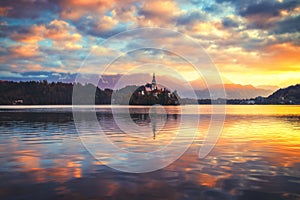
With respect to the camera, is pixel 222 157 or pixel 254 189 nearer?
pixel 254 189

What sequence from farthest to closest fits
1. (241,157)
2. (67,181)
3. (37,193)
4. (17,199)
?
(241,157) → (67,181) → (37,193) → (17,199)

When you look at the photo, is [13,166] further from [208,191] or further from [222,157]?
[222,157]

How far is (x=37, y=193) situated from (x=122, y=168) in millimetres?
5492

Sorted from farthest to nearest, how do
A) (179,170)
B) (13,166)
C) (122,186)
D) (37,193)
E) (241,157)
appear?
(241,157) → (13,166) → (179,170) → (122,186) → (37,193)

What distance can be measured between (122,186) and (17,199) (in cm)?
416

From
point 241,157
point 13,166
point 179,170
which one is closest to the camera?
point 179,170

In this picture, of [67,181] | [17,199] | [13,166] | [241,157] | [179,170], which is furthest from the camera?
[241,157]

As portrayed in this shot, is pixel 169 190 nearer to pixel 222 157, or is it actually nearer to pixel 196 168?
pixel 196 168

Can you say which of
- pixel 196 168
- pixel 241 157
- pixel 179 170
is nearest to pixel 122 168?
pixel 179 170

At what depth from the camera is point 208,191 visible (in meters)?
11.3

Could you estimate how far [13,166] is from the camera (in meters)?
16.1

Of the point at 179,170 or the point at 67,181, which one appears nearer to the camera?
the point at 67,181

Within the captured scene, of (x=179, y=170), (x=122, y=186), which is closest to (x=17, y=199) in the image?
(x=122, y=186)

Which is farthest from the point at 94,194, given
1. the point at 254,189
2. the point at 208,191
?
the point at 254,189
